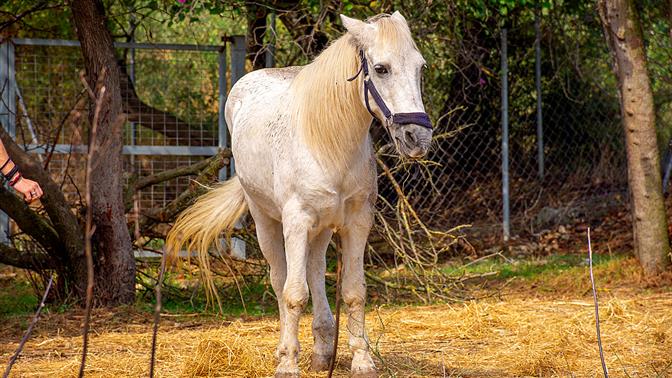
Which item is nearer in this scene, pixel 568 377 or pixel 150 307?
pixel 568 377

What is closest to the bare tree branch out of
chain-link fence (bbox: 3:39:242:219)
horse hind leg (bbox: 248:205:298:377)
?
chain-link fence (bbox: 3:39:242:219)

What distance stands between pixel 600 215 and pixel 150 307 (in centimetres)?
560

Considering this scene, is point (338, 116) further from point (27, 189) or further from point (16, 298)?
point (16, 298)

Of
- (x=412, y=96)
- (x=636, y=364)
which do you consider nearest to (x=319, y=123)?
(x=412, y=96)

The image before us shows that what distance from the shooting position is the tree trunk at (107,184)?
21.3 ft

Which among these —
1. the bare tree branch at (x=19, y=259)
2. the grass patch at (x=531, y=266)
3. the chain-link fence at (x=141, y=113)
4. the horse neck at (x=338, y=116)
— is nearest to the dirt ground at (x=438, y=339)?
the bare tree branch at (x=19, y=259)

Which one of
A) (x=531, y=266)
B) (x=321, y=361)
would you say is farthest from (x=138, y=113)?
(x=321, y=361)

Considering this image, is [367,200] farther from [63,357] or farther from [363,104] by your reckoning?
[63,357]

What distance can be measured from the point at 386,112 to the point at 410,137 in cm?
21

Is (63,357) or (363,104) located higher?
(363,104)

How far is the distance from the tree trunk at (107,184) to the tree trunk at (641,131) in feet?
12.5

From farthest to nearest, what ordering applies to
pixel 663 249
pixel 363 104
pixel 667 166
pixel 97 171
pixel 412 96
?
pixel 667 166
pixel 663 249
pixel 97 171
pixel 363 104
pixel 412 96

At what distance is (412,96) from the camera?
12.6 ft

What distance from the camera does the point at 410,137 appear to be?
374 centimetres
